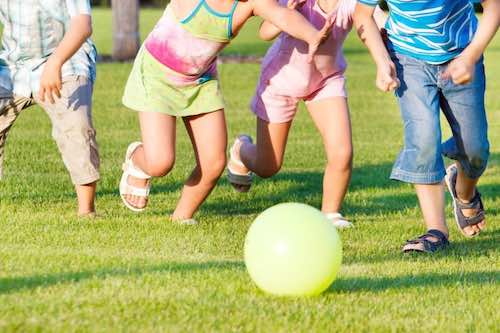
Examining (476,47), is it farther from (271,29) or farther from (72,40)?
(72,40)

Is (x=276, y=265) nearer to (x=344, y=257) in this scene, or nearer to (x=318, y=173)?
(x=344, y=257)

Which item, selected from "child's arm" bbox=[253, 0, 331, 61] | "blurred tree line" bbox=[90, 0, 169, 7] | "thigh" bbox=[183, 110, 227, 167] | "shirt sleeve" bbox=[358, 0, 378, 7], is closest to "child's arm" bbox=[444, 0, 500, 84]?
"shirt sleeve" bbox=[358, 0, 378, 7]

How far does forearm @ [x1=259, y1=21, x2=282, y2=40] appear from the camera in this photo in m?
7.19

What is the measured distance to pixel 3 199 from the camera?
8.12 metres

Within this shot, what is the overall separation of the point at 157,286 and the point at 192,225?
209cm

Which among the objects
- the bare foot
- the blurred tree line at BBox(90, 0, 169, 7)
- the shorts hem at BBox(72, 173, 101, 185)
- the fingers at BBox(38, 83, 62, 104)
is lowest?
the blurred tree line at BBox(90, 0, 169, 7)

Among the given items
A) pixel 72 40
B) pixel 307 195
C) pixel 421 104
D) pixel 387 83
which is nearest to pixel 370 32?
pixel 387 83

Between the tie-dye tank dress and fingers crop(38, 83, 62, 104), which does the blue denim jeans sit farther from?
fingers crop(38, 83, 62, 104)

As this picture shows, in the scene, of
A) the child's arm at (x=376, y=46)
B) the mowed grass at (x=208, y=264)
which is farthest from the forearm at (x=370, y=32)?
the mowed grass at (x=208, y=264)

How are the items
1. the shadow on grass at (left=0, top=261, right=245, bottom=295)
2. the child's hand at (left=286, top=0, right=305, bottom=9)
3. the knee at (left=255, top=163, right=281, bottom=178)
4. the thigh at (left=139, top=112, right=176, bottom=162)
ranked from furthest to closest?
the knee at (left=255, top=163, right=281, bottom=178)
the thigh at (left=139, top=112, right=176, bottom=162)
the child's hand at (left=286, top=0, right=305, bottom=9)
the shadow on grass at (left=0, top=261, right=245, bottom=295)

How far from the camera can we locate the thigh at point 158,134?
7.33 m

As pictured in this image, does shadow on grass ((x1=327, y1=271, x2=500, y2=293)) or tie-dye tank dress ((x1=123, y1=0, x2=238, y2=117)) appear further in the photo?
tie-dye tank dress ((x1=123, y1=0, x2=238, y2=117))

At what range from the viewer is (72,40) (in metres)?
6.97

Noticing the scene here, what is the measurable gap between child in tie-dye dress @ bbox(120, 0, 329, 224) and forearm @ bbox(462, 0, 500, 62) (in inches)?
37.3
